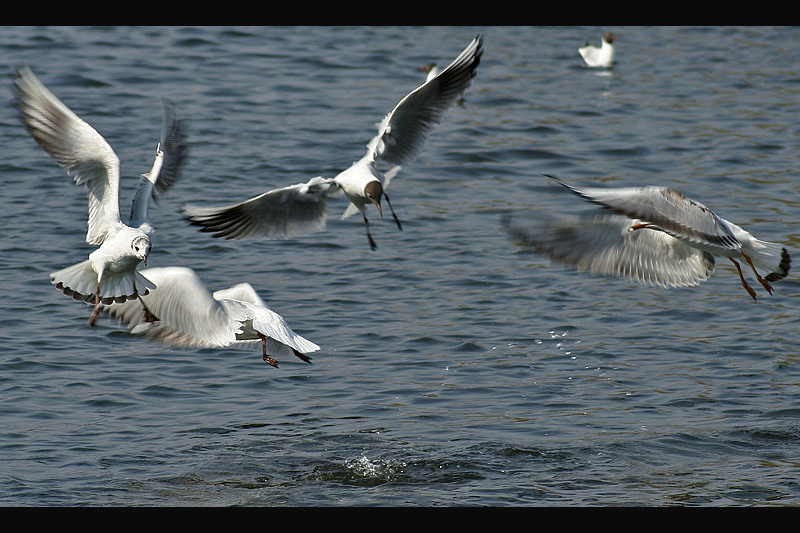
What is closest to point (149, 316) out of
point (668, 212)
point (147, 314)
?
point (147, 314)

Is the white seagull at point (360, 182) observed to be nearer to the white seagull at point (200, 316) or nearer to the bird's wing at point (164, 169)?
the bird's wing at point (164, 169)

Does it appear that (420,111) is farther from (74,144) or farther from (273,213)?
(74,144)

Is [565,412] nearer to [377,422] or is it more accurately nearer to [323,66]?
[377,422]

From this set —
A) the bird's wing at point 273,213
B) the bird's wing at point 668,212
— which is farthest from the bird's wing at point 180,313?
the bird's wing at point 668,212

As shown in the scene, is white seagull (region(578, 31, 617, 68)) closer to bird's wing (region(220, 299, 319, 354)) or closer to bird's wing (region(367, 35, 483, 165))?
bird's wing (region(367, 35, 483, 165))

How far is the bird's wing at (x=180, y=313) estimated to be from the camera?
23.0 feet

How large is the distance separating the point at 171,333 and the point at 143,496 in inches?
40.8

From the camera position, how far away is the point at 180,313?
23.6 feet

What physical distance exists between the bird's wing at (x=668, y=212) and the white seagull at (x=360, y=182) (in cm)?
175

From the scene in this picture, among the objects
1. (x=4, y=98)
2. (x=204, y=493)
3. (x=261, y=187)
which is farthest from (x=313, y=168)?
(x=204, y=493)

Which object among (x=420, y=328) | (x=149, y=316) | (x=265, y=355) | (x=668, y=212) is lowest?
(x=420, y=328)

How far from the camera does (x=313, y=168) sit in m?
13.6

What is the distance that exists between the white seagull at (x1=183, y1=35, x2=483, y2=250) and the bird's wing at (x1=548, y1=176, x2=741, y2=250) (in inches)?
69.1

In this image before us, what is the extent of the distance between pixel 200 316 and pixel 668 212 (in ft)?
9.37
